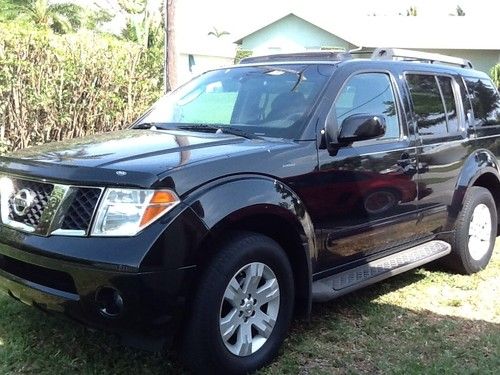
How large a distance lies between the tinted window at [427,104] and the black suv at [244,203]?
0.02 meters

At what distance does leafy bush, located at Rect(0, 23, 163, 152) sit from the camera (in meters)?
8.31

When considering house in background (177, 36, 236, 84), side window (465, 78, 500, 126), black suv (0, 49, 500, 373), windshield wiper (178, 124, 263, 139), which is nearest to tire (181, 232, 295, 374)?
black suv (0, 49, 500, 373)

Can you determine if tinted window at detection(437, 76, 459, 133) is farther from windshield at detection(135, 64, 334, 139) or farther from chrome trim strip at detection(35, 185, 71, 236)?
chrome trim strip at detection(35, 185, 71, 236)

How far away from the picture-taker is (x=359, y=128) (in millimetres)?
3965

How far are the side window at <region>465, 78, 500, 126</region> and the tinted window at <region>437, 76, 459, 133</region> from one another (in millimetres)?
361

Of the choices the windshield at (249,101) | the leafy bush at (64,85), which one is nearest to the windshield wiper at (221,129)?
the windshield at (249,101)

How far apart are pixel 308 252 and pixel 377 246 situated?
3.04 feet

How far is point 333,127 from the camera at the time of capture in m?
4.09

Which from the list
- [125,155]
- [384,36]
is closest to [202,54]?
[384,36]

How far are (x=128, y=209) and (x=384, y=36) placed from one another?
28.5 meters

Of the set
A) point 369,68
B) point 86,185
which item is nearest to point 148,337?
point 86,185

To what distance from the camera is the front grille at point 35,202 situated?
10.7ft

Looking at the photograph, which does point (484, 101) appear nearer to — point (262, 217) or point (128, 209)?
point (262, 217)

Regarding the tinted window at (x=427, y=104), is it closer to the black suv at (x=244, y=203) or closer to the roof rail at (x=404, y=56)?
the black suv at (x=244, y=203)
